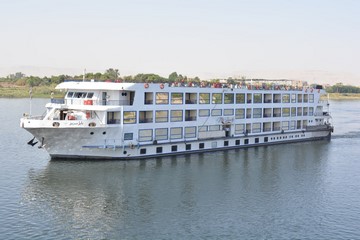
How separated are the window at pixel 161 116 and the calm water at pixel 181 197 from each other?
14.7 feet

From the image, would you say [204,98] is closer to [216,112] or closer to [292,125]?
[216,112]

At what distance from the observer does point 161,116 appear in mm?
51594

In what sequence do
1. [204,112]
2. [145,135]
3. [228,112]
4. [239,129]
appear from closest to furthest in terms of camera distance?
[145,135] < [204,112] < [228,112] < [239,129]

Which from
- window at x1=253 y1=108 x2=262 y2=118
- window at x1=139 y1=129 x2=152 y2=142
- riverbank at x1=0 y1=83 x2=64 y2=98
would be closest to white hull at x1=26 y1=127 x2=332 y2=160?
window at x1=139 y1=129 x2=152 y2=142

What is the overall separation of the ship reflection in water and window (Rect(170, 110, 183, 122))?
4326mm

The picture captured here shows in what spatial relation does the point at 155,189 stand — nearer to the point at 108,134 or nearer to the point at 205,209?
the point at 205,209

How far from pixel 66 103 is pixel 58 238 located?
75.2 ft

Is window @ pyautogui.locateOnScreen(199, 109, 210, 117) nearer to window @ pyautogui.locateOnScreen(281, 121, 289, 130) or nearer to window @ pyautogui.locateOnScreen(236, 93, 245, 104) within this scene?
window @ pyautogui.locateOnScreen(236, 93, 245, 104)

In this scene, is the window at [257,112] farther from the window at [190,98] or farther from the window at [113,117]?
the window at [113,117]

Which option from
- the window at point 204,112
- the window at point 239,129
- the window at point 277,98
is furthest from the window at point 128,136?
the window at point 277,98

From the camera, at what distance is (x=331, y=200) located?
37.8 meters

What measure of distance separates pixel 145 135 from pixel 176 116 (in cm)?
499

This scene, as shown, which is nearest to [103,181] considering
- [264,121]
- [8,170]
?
[8,170]

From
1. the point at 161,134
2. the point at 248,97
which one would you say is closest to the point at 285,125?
the point at 248,97
